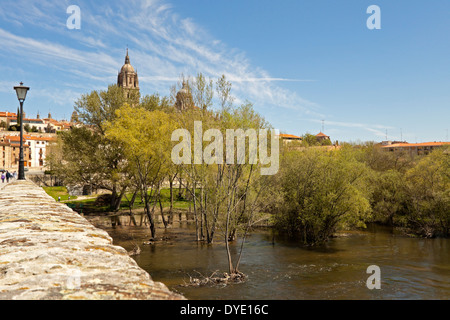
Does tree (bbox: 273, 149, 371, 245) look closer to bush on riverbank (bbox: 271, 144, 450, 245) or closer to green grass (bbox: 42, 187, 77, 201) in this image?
bush on riverbank (bbox: 271, 144, 450, 245)

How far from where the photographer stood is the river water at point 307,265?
56.5 feet

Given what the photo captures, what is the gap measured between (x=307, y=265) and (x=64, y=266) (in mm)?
20390

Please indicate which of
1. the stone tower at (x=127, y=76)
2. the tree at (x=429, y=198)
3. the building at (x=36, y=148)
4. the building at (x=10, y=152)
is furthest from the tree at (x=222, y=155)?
the stone tower at (x=127, y=76)

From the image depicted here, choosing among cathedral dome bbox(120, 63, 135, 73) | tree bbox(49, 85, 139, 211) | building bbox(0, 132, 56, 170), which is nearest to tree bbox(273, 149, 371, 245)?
tree bbox(49, 85, 139, 211)

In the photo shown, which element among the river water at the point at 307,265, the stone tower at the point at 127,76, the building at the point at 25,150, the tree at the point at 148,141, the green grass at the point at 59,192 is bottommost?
the river water at the point at 307,265

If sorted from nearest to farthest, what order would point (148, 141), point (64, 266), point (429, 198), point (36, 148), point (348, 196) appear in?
1. point (64, 266)
2. point (348, 196)
3. point (148, 141)
4. point (429, 198)
5. point (36, 148)

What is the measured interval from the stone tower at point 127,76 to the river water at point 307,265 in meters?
124

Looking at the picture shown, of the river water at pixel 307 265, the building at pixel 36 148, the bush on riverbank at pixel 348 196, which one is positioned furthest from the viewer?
the building at pixel 36 148

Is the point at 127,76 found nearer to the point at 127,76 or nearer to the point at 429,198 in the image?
the point at 127,76

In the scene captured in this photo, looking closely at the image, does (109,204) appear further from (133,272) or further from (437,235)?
(133,272)

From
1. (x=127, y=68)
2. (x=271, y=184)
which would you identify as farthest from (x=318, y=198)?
(x=127, y=68)

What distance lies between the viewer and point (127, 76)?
147875 mm

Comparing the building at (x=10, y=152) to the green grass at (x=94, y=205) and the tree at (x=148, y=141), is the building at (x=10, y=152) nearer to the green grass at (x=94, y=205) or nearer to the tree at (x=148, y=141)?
the green grass at (x=94, y=205)

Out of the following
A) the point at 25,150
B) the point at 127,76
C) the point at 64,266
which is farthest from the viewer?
the point at 127,76
